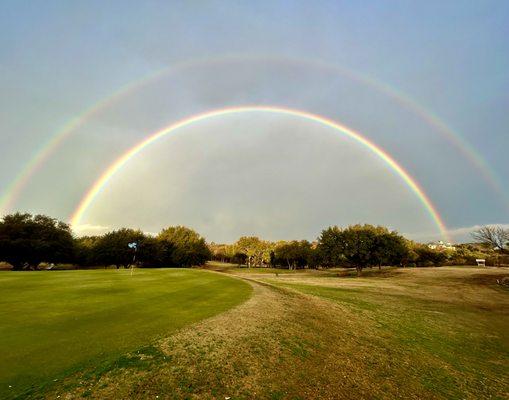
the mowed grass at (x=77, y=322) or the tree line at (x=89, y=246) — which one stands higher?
the tree line at (x=89, y=246)

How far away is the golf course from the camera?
1009 centimetres

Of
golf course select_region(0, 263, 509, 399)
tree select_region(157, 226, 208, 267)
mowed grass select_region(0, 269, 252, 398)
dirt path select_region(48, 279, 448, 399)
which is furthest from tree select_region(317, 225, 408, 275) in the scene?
dirt path select_region(48, 279, 448, 399)

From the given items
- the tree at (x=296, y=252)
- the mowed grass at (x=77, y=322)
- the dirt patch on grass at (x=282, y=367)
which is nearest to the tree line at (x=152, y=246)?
the tree at (x=296, y=252)

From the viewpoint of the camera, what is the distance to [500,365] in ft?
54.7

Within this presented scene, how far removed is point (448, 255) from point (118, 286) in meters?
171

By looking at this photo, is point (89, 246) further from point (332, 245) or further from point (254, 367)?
point (254, 367)

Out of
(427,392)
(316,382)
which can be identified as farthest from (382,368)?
(316,382)

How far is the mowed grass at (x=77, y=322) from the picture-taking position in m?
10.1

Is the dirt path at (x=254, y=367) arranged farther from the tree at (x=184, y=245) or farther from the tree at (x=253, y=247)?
the tree at (x=253, y=247)

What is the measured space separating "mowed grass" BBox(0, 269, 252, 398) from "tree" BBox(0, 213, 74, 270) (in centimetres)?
6680

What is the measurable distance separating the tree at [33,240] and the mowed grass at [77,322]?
6680 centimetres

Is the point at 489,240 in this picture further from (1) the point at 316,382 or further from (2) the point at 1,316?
(2) the point at 1,316

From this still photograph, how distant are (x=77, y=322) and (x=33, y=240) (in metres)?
84.6

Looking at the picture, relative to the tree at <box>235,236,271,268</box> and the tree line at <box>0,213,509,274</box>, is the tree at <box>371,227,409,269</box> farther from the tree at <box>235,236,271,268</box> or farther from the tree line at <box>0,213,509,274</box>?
the tree at <box>235,236,271,268</box>
